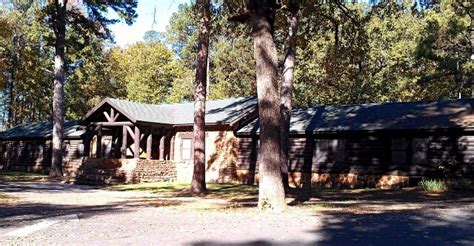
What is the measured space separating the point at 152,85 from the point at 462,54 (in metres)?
33.5

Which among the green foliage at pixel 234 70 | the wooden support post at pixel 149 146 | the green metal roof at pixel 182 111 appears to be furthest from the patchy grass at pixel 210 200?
the green foliage at pixel 234 70

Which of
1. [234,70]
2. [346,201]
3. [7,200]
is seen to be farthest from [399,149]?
[234,70]

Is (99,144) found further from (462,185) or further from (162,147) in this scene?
(462,185)

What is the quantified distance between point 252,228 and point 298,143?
17.3 meters

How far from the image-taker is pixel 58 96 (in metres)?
31.8

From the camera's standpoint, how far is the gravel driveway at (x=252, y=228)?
8.19 meters

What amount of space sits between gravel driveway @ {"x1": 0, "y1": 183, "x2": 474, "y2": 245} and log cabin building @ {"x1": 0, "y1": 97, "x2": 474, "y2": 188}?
10085 millimetres

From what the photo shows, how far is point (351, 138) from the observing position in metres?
24.3

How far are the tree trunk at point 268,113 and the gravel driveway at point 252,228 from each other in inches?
21.4

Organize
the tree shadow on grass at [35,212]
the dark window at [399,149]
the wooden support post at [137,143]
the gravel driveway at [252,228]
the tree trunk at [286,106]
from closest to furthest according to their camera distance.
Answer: the gravel driveway at [252,228] → the tree shadow on grass at [35,212] → the tree trunk at [286,106] → the dark window at [399,149] → the wooden support post at [137,143]

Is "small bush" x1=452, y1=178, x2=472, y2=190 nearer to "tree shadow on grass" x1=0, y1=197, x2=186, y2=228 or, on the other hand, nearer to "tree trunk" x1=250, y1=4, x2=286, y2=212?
→ "tree trunk" x1=250, y1=4, x2=286, y2=212

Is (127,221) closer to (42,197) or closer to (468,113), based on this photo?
(42,197)

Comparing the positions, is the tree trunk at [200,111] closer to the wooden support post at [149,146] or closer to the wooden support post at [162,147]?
the wooden support post at [149,146]

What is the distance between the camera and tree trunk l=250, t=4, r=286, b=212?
12445mm
